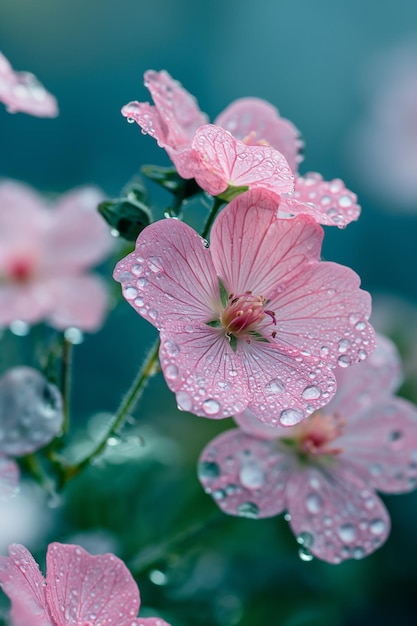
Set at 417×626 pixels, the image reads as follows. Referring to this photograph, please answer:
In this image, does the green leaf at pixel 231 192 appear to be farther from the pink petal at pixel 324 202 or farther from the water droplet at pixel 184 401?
the water droplet at pixel 184 401

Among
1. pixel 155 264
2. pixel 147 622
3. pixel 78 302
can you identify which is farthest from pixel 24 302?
pixel 147 622

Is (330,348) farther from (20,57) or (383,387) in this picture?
(20,57)

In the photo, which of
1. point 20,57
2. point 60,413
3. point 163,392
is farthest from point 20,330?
point 20,57

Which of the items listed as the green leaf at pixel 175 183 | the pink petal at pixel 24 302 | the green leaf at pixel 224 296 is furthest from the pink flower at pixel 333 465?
the pink petal at pixel 24 302

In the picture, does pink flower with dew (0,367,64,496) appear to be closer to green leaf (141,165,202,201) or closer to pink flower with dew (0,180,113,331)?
green leaf (141,165,202,201)

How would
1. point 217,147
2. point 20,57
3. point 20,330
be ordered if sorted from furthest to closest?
point 20,57
point 20,330
point 217,147
